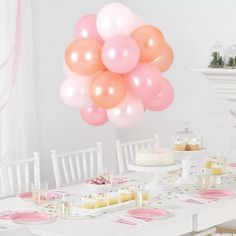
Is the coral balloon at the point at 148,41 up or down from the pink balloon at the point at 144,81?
up

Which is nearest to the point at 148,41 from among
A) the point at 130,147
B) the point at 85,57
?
the point at 85,57

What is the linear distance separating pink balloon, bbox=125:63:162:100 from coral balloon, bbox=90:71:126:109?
0.06 m

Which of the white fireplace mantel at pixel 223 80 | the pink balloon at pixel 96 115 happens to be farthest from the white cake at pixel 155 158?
the white fireplace mantel at pixel 223 80

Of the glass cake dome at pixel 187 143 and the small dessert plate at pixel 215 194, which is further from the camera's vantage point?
the glass cake dome at pixel 187 143

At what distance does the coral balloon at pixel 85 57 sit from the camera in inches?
132

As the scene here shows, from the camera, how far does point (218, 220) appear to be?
3301mm

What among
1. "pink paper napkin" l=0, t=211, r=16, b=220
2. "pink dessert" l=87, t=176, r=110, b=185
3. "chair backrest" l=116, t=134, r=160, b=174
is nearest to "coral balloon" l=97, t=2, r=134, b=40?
"pink dessert" l=87, t=176, r=110, b=185

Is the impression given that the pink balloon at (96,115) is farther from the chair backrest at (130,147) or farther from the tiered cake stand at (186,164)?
the chair backrest at (130,147)

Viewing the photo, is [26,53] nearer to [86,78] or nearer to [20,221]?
[86,78]

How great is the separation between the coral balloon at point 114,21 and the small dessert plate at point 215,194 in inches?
36.1

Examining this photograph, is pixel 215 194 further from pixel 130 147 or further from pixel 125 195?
pixel 130 147

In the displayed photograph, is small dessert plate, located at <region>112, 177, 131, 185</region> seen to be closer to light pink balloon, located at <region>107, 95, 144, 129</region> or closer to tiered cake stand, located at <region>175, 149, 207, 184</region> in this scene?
tiered cake stand, located at <region>175, 149, 207, 184</region>

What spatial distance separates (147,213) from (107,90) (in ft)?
2.03

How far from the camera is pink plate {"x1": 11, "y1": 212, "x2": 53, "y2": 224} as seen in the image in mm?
2988
